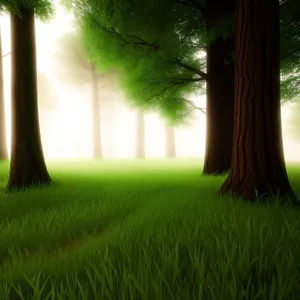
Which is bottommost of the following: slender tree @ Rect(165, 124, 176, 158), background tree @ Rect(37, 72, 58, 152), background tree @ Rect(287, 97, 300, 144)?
slender tree @ Rect(165, 124, 176, 158)

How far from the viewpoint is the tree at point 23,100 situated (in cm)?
546

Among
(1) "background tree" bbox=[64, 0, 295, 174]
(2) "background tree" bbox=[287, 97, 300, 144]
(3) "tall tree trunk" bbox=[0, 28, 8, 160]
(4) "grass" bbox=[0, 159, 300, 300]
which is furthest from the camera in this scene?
(2) "background tree" bbox=[287, 97, 300, 144]

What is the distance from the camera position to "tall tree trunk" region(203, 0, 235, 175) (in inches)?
276

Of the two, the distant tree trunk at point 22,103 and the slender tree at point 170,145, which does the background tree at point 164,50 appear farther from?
the slender tree at point 170,145

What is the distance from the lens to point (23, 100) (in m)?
5.50

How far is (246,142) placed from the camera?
151 inches

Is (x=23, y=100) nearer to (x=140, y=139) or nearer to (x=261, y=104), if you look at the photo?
(x=261, y=104)

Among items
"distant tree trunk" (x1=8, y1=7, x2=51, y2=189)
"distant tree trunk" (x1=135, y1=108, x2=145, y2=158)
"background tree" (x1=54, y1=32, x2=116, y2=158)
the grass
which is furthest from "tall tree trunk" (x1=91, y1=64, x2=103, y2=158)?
the grass

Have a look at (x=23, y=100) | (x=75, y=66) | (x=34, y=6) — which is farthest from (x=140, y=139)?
(x=34, y=6)

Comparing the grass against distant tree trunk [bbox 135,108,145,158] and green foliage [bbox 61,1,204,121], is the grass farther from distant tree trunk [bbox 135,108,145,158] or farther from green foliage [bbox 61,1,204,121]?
distant tree trunk [bbox 135,108,145,158]

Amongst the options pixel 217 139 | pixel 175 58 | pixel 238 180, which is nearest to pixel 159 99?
pixel 175 58

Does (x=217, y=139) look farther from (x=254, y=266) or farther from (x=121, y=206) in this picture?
(x=254, y=266)

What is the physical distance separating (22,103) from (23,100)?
0.07 meters

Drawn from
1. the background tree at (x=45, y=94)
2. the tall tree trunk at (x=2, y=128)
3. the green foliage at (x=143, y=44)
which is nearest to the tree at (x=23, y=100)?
the green foliage at (x=143, y=44)
